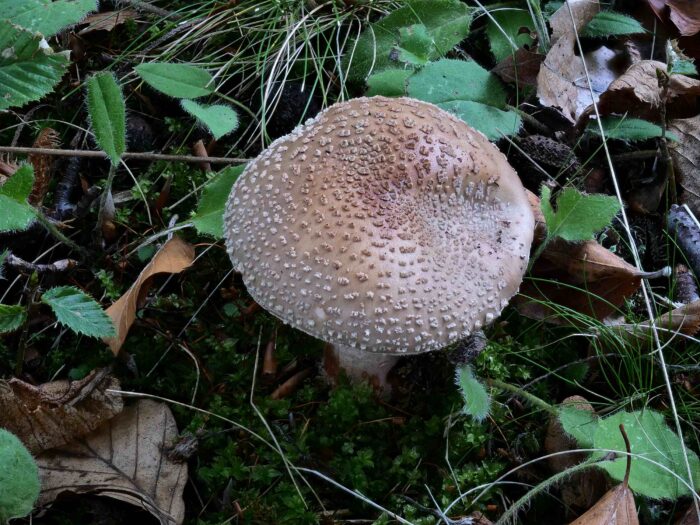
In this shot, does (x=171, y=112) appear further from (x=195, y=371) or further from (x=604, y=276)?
(x=604, y=276)

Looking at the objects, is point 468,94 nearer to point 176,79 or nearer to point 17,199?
point 176,79

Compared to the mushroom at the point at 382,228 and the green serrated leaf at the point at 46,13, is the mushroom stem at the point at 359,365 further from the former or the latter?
the green serrated leaf at the point at 46,13

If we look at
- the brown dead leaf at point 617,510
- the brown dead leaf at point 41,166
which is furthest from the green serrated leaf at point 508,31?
A: the brown dead leaf at point 41,166

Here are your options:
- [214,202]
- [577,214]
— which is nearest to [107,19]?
[214,202]

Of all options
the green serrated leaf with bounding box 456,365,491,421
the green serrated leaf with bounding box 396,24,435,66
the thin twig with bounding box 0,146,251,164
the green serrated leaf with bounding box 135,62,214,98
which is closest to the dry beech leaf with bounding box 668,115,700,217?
the green serrated leaf with bounding box 396,24,435,66

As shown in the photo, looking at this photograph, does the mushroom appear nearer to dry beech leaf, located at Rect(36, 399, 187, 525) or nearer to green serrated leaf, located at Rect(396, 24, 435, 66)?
green serrated leaf, located at Rect(396, 24, 435, 66)

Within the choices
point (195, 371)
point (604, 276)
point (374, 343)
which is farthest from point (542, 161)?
point (195, 371)
